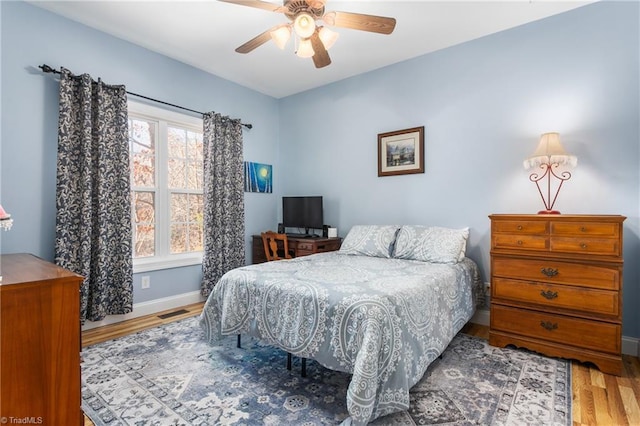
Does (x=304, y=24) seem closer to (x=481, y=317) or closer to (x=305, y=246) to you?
(x=305, y=246)

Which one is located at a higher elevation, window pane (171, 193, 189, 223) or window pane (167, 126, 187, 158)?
window pane (167, 126, 187, 158)

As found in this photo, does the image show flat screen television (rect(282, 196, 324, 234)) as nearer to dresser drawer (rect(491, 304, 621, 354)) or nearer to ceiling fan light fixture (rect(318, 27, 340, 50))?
ceiling fan light fixture (rect(318, 27, 340, 50))

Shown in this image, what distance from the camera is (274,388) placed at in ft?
6.38

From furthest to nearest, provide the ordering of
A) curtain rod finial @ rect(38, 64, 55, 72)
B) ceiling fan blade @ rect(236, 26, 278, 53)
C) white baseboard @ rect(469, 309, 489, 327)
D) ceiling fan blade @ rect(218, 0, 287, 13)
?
1. white baseboard @ rect(469, 309, 489, 327)
2. curtain rod finial @ rect(38, 64, 55, 72)
3. ceiling fan blade @ rect(236, 26, 278, 53)
4. ceiling fan blade @ rect(218, 0, 287, 13)

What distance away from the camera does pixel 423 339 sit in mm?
1857

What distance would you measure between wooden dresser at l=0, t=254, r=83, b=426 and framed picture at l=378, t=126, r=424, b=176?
3090mm

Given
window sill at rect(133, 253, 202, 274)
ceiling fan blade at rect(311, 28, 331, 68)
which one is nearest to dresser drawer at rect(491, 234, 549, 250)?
ceiling fan blade at rect(311, 28, 331, 68)

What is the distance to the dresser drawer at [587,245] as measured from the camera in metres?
2.13

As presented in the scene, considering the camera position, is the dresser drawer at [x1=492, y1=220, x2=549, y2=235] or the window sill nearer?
the dresser drawer at [x1=492, y1=220, x2=549, y2=235]

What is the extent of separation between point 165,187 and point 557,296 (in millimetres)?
3777

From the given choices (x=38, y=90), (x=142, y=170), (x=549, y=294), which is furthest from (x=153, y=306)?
(x=549, y=294)

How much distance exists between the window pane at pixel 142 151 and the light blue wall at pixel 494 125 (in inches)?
78.7

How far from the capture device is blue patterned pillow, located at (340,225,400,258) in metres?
3.16

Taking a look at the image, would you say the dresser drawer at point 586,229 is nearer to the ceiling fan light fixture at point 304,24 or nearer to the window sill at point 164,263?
the ceiling fan light fixture at point 304,24
